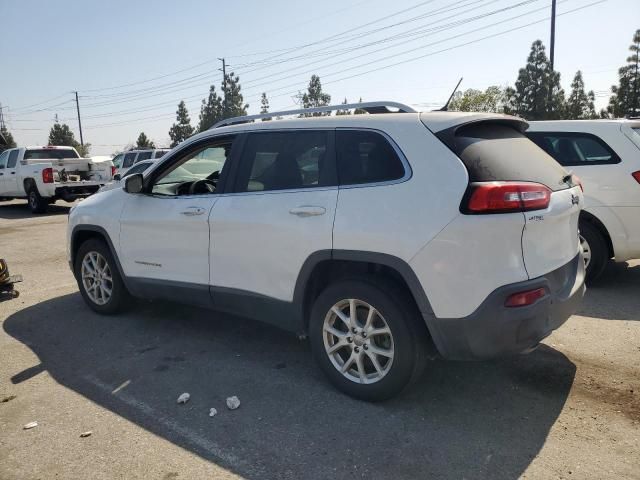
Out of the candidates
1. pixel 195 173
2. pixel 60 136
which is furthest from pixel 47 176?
pixel 60 136

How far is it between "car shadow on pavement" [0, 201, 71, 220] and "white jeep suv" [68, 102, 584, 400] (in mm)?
12921

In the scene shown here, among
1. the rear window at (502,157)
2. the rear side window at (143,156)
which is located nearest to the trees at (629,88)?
the rear side window at (143,156)

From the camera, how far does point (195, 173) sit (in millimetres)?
5098

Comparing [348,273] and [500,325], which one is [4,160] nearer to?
[348,273]

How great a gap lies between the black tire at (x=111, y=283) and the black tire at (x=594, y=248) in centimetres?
492

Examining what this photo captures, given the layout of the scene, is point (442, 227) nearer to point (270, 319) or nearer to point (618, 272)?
point (270, 319)

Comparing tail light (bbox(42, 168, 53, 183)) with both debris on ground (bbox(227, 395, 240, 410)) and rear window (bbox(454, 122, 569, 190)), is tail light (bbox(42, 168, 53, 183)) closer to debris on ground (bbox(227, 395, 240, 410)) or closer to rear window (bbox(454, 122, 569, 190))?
debris on ground (bbox(227, 395, 240, 410))

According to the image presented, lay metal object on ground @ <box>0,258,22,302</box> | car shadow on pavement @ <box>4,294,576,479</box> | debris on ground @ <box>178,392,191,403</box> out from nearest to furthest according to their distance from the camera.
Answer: car shadow on pavement @ <box>4,294,576,479</box>
debris on ground @ <box>178,392,191,403</box>
metal object on ground @ <box>0,258,22,302</box>

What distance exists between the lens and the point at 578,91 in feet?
216

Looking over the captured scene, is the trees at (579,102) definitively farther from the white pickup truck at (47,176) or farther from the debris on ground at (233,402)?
the debris on ground at (233,402)

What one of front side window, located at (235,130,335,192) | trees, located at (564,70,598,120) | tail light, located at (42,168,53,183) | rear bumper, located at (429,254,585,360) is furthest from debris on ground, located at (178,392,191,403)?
trees, located at (564,70,598,120)

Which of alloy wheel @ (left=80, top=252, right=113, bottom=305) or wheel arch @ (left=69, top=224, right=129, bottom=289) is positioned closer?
wheel arch @ (left=69, top=224, right=129, bottom=289)

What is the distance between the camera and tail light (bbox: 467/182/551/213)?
2883 millimetres

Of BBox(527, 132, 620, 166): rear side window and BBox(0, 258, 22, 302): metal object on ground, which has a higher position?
BBox(527, 132, 620, 166): rear side window
